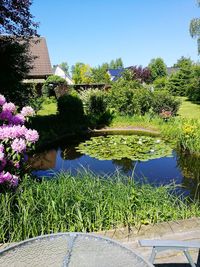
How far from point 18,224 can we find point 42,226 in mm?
241

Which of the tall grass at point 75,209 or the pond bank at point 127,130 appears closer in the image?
the tall grass at point 75,209

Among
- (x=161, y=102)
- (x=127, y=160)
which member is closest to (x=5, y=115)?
(x=127, y=160)

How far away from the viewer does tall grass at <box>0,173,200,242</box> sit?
11.3 ft

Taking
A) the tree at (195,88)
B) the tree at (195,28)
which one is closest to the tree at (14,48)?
the tree at (195,28)

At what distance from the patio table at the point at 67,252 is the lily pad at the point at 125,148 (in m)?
7.77

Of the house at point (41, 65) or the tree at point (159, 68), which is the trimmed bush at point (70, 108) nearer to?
the house at point (41, 65)

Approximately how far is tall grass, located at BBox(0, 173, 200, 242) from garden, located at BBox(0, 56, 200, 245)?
0.01m

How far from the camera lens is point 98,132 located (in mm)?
14992

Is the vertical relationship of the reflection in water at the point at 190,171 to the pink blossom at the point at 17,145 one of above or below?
below

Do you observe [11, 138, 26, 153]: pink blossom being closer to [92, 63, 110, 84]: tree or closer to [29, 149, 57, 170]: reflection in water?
[29, 149, 57, 170]: reflection in water

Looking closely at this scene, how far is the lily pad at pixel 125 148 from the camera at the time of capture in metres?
10.2

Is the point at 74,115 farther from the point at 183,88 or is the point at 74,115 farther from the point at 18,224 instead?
the point at 183,88

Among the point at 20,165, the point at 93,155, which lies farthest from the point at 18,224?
the point at 93,155

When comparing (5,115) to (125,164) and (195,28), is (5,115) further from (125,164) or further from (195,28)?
(195,28)
